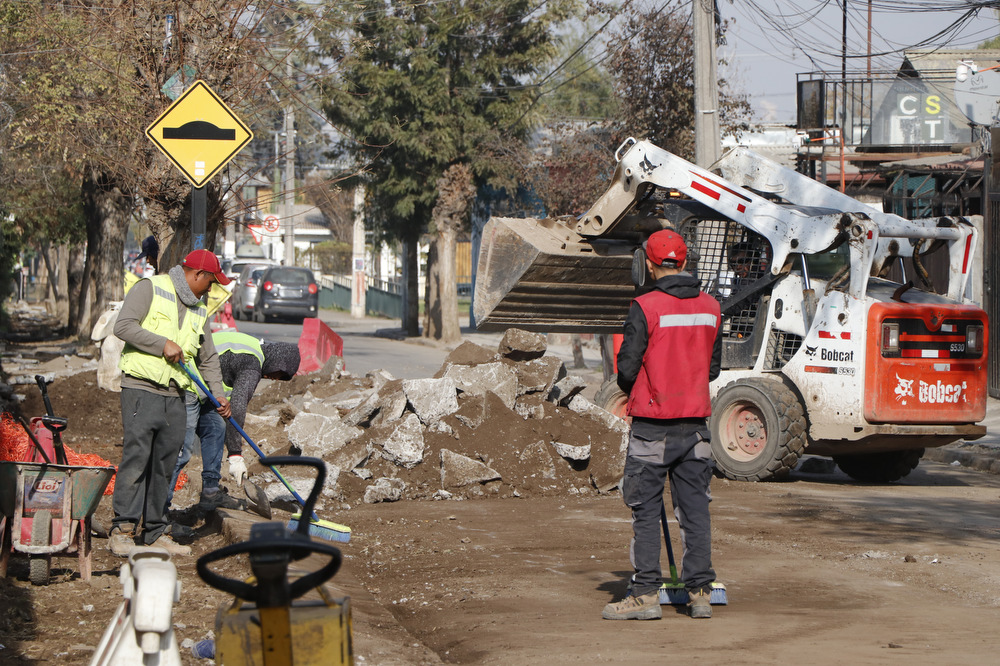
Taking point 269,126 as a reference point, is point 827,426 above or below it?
below

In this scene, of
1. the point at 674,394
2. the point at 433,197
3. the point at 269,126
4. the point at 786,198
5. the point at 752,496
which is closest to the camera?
the point at 674,394

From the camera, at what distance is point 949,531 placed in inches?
317

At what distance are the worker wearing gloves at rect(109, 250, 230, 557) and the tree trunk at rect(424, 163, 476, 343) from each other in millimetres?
19859

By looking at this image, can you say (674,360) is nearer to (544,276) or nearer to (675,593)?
(675,593)

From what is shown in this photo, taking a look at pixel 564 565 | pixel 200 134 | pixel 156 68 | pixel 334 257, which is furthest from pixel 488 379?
pixel 334 257

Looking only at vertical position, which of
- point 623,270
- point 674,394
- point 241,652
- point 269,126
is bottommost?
point 241,652

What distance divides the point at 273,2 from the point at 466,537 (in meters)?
6.61

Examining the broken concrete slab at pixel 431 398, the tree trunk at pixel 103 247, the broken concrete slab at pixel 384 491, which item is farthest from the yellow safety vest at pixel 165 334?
the tree trunk at pixel 103 247

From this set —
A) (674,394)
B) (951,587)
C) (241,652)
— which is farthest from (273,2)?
(241,652)

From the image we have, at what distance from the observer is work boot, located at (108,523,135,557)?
6.86 metres

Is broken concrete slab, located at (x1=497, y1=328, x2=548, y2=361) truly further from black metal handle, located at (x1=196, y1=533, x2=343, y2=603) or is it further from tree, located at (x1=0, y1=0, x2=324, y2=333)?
black metal handle, located at (x1=196, y1=533, x2=343, y2=603)

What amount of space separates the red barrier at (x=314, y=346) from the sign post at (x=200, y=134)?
24.7 feet

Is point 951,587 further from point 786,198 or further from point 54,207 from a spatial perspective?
point 54,207

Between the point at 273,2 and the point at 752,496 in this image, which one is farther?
the point at 273,2
